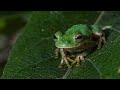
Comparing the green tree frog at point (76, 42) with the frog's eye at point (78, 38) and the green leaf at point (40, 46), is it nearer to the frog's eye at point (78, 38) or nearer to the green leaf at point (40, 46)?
the frog's eye at point (78, 38)

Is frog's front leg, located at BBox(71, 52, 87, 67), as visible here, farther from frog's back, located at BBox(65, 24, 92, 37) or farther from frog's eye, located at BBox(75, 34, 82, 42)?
frog's back, located at BBox(65, 24, 92, 37)

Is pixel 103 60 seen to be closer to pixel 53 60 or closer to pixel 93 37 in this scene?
pixel 53 60

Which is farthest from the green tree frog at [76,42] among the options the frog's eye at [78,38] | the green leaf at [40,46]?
the green leaf at [40,46]

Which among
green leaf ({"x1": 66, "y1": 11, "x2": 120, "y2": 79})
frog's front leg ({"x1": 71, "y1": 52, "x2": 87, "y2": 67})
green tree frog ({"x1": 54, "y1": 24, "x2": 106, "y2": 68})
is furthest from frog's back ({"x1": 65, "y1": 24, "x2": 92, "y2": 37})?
frog's front leg ({"x1": 71, "y1": 52, "x2": 87, "y2": 67})

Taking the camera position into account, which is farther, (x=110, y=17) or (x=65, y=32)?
(x=110, y=17)
